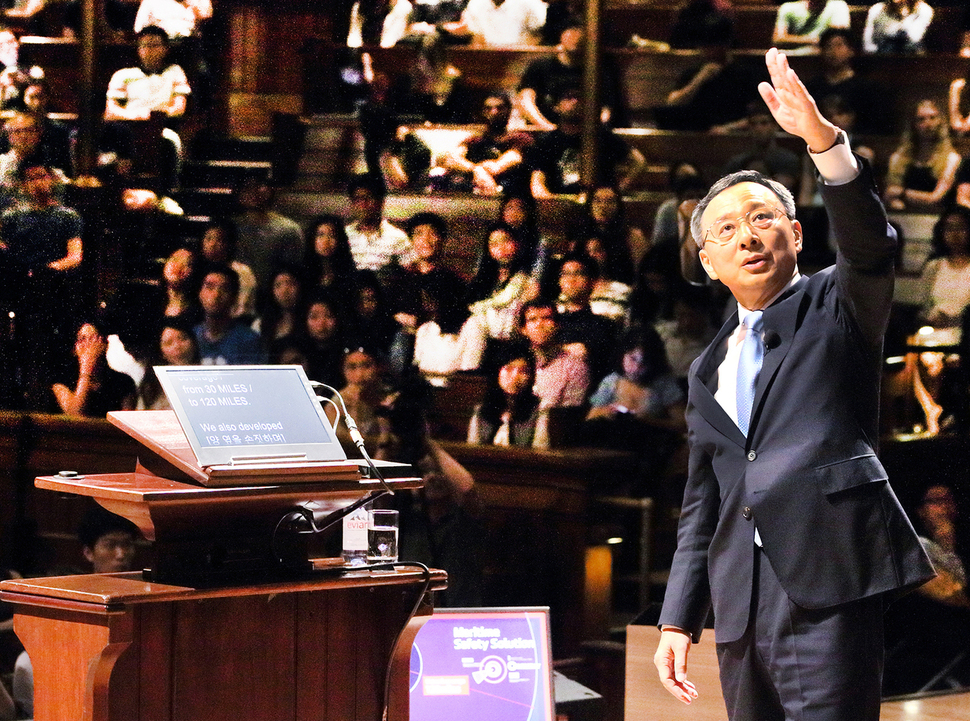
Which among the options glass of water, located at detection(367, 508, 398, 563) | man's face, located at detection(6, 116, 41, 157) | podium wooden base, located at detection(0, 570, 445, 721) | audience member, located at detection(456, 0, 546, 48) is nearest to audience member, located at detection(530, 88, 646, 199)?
audience member, located at detection(456, 0, 546, 48)

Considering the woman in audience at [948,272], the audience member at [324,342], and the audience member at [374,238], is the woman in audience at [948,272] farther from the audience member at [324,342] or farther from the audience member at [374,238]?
the audience member at [324,342]

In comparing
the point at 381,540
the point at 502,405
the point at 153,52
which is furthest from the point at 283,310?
the point at 381,540

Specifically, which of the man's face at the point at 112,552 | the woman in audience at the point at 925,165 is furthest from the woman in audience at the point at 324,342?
the woman in audience at the point at 925,165

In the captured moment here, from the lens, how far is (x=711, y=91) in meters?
4.38

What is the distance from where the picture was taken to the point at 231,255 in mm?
4312

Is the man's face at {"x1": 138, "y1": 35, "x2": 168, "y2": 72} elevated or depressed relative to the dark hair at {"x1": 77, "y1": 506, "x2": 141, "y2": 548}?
elevated

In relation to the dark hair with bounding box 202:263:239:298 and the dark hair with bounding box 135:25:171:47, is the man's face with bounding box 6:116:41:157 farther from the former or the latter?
the dark hair with bounding box 202:263:239:298

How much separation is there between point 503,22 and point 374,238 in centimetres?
95

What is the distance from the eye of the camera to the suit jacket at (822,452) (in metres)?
1.81

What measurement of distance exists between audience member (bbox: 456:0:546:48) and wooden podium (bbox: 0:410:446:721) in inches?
107

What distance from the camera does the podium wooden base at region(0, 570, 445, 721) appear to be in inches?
73.3

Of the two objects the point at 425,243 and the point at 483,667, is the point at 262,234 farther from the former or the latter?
the point at 483,667

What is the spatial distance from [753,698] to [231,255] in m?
2.91

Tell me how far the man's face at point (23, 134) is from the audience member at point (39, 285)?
19 cm
